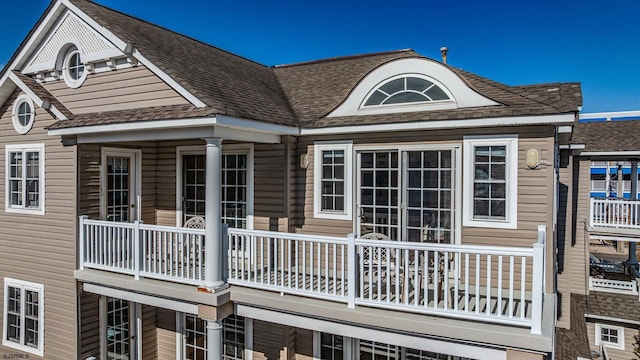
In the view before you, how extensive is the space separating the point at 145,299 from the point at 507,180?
618 cm

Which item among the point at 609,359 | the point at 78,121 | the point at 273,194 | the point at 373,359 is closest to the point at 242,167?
the point at 273,194

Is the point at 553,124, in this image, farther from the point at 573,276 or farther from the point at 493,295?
the point at 573,276

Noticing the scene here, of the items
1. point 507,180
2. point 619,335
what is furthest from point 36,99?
point 619,335

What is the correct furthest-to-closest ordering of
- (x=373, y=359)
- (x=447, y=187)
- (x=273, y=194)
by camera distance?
(x=273, y=194)
(x=373, y=359)
(x=447, y=187)

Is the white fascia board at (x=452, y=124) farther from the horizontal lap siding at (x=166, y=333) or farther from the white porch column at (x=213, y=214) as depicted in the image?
the horizontal lap siding at (x=166, y=333)

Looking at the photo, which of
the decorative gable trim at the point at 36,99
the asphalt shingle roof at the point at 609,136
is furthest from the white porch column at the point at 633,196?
the decorative gable trim at the point at 36,99

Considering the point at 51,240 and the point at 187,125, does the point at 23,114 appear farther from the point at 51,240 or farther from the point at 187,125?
the point at 187,125

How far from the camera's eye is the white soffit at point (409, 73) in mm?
5832

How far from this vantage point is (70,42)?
7344mm

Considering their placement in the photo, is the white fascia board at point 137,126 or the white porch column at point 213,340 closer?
the white fascia board at point 137,126

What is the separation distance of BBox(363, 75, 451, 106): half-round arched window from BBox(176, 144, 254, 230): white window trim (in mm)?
2567

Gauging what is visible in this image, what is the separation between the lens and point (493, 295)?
5.46 metres

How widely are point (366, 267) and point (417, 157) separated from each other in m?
2.04

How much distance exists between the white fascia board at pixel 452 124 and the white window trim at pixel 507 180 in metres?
0.31
